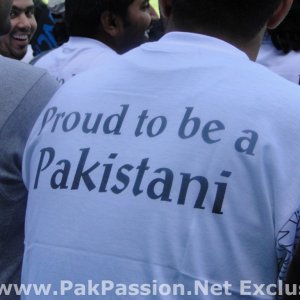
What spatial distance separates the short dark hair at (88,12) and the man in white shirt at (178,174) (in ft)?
6.89

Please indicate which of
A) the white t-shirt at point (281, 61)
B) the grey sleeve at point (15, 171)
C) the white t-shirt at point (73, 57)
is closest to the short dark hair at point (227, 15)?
the grey sleeve at point (15, 171)

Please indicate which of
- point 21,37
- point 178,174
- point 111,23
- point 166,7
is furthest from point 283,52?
point 21,37

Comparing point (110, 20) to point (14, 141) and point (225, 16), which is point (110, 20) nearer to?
point (14, 141)

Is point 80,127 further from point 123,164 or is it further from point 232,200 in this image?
point 232,200

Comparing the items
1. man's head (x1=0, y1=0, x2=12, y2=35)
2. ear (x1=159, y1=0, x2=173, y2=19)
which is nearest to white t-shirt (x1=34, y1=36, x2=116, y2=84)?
man's head (x1=0, y1=0, x2=12, y2=35)

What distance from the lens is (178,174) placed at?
5.33ft

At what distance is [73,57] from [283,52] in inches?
39.4

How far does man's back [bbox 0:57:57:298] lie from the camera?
2.11 meters

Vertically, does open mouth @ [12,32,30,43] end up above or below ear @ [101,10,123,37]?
below

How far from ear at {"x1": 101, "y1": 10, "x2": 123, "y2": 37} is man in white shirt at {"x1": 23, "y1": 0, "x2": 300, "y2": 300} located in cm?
213

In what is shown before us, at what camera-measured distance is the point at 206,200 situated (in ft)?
5.25

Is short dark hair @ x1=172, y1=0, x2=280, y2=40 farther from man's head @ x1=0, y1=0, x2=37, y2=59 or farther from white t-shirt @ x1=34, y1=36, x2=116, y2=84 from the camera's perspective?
man's head @ x1=0, y1=0, x2=37, y2=59

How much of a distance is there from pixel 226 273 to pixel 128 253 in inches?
8.2

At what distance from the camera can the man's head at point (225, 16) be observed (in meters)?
1.77
